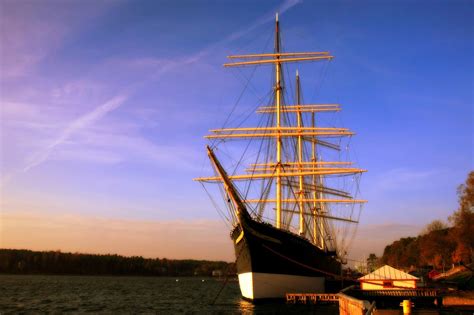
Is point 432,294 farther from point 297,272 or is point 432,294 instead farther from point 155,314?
point 155,314

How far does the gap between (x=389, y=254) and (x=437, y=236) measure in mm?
75579

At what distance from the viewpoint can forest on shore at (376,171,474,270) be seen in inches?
2387

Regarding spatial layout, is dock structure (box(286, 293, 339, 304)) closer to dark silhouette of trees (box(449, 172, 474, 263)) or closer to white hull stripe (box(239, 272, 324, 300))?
white hull stripe (box(239, 272, 324, 300))

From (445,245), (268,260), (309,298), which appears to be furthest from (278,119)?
(445,245)

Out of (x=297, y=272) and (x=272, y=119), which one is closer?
(x=297, y=272)

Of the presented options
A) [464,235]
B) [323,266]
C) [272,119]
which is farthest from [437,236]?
[272,119]

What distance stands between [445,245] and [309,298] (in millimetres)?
62958

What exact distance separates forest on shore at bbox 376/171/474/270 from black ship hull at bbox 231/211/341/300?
1285 cm

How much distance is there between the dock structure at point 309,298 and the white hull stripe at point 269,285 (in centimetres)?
91

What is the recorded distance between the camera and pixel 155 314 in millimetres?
37719

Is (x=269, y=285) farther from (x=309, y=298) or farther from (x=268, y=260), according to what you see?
(x=309, y=298)

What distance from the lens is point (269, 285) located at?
124 feet

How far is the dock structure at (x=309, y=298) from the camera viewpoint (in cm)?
3872

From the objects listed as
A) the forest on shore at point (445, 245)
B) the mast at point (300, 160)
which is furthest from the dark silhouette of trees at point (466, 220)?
the mast at point (300, 160)
